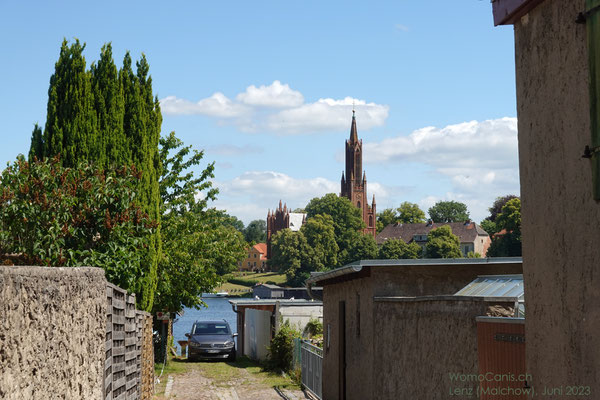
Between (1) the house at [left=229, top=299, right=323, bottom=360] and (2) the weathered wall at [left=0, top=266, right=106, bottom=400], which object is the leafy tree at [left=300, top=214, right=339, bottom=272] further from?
(2) the weathered wall at [left=0, top=266, right=106, bottom=400]

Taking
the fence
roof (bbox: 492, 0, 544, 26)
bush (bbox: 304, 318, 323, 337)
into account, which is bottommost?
bush (bbox: 304, 318, 323, 337)

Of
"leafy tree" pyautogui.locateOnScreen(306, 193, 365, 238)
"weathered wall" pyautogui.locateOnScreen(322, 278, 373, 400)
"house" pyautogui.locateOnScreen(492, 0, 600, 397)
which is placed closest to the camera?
"house" pyautogui.locateOnScreen(492, 0, 600, 397)

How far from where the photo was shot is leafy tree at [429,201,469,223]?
151375 mm

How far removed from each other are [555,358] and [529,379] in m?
0.68

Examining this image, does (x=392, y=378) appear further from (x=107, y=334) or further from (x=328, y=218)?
(x=328, y=218)

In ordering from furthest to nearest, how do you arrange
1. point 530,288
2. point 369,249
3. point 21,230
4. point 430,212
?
point 430,212
point 369,249
point 21,230
point 530,288

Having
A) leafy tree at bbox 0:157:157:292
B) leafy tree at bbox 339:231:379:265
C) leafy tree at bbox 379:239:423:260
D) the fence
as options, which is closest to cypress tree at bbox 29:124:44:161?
leafy tree at bbox 0:157:157:292

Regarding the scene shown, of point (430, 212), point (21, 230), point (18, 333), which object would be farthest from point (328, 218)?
point (18, 333)

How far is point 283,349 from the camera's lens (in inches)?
966

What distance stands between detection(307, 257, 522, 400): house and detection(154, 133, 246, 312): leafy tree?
816 cm

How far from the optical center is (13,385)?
4.39 metres

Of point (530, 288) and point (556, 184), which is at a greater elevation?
point (556, 184)

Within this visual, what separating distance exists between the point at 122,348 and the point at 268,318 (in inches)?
673

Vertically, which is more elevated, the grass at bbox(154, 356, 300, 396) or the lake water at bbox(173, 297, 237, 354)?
the grass at bbox(154, 356, 300, 396)
